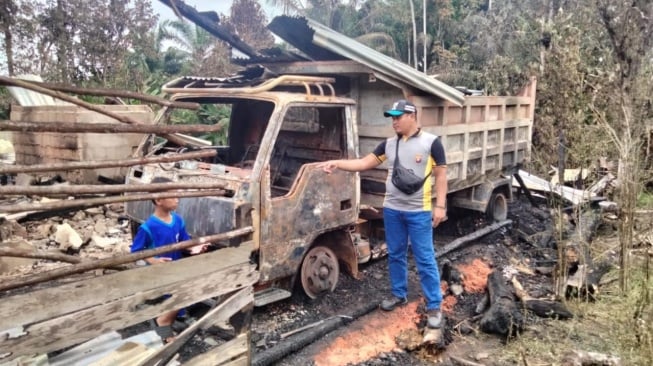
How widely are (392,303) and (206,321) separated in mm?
2459

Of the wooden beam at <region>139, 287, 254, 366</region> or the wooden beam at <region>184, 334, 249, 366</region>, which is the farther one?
the wooden beam at <region>184, 334, 249, 366</region>

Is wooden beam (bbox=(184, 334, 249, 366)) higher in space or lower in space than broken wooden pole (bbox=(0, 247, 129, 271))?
lower

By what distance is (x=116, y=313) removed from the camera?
2104 millimetres

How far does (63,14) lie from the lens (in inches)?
557

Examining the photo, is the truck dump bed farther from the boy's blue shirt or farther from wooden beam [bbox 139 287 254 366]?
wooden beam [bbox 139 287 254 366]

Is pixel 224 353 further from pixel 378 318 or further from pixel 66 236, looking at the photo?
pixel 66 236

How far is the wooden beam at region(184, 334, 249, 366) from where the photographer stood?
8.26 ft

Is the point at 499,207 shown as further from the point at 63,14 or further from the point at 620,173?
the point at 63,14

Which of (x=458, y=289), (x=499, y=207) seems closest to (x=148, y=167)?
(x=458, y=289)

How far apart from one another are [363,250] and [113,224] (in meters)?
3.92

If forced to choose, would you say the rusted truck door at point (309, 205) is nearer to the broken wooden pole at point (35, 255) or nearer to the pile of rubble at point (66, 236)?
the broken wooden pole at point (35, 255)

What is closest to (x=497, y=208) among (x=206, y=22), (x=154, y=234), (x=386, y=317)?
(x=386, y=317)

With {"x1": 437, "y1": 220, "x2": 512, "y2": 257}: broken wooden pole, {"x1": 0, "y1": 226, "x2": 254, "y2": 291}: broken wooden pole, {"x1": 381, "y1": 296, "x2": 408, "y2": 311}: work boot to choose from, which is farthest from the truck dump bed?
{"x1": 0, "y1": 226, "x2": 254, "y2": 291}: broken wooden pole

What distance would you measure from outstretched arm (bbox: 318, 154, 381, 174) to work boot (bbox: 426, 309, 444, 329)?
1326 millimetres
